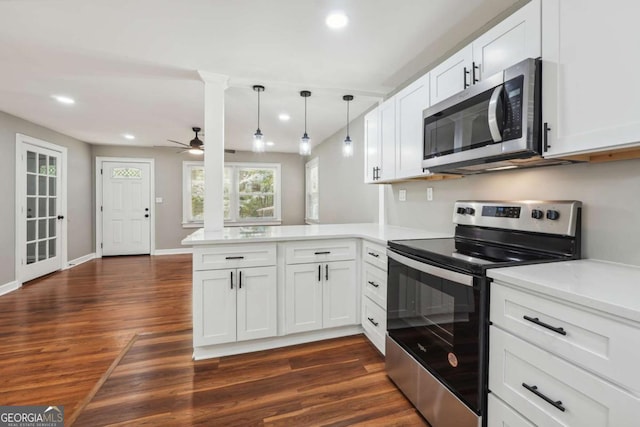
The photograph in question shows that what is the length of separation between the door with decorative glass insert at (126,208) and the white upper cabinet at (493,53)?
6.41 metres

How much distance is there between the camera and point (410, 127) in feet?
7.50

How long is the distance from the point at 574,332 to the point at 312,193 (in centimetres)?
582

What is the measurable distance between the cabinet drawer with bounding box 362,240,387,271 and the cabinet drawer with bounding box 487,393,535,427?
1.02 meters

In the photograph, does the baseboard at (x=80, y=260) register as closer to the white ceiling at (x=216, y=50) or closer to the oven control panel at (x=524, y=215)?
the white ceiling at (x=216, y=50)

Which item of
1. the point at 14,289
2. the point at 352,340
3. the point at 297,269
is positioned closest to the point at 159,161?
the point at 14,289

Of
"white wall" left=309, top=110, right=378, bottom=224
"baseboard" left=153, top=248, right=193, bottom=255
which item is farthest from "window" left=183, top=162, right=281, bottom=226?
"white wall" left=309, top=110, right=378, bottom=224

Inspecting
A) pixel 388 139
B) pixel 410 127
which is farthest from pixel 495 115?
pixel 388 139

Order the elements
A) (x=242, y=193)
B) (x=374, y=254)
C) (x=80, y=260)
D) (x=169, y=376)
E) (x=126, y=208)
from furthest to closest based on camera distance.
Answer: (x=242, y=193) < (x=126, y=208) < (x=80, y=260) < (x=374, y=254) < (x=169, y=376)

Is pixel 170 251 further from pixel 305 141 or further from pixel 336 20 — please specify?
pixel 336 20

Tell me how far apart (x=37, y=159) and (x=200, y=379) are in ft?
15.8

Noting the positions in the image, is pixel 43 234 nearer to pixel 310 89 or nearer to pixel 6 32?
pixel 6 32

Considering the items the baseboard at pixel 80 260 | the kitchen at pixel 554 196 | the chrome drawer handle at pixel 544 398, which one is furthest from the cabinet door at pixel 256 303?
the baseboard at pixel 80 260

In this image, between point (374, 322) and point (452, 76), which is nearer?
point (452, 76)

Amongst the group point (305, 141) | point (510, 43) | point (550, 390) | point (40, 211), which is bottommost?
point (550, 390)
